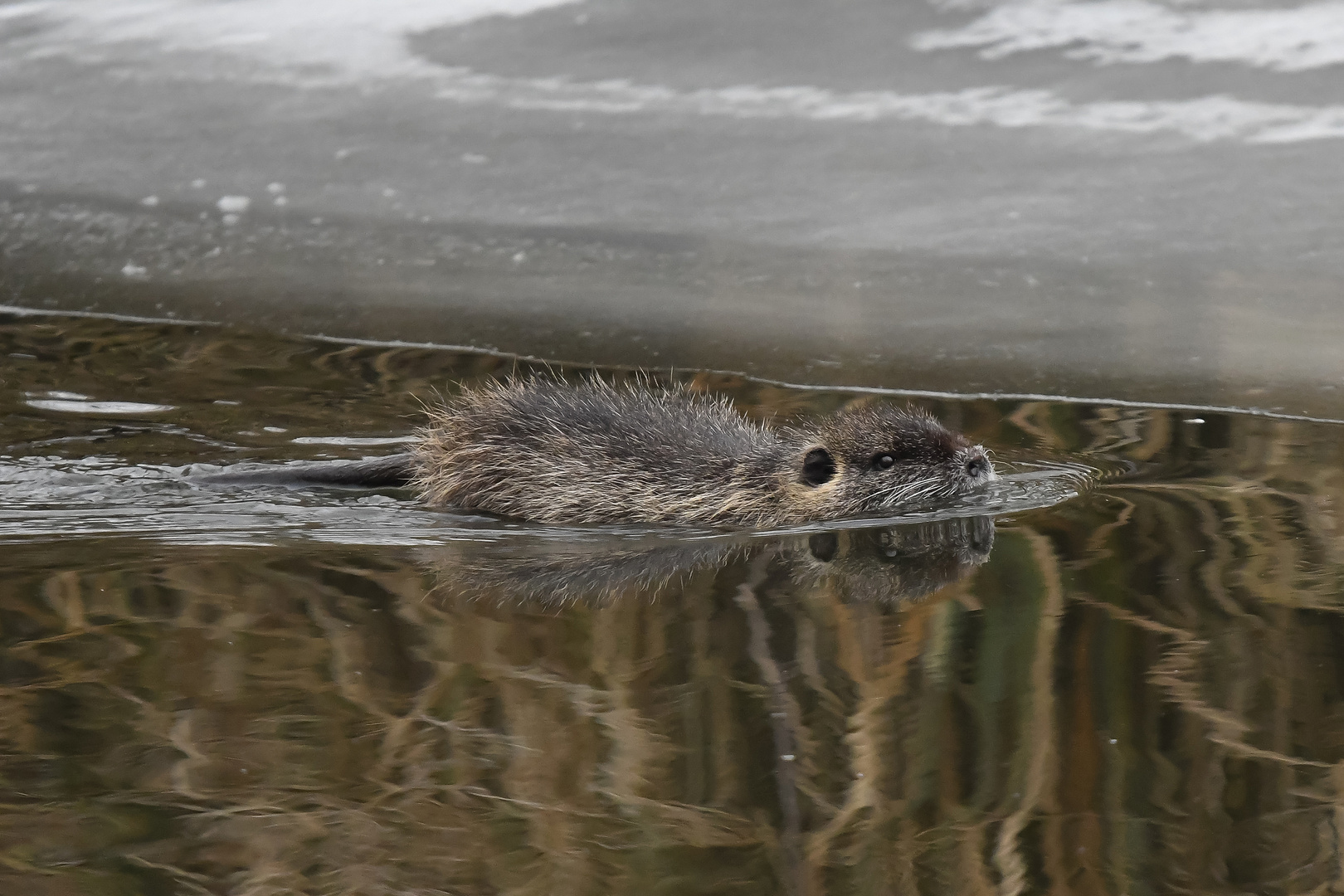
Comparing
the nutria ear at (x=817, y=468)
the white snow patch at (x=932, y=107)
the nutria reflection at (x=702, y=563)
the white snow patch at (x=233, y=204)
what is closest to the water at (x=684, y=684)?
the nutria reflection at (x=702, y=563)

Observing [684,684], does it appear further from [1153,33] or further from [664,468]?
[1153,33]

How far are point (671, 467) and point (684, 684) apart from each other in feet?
5.30

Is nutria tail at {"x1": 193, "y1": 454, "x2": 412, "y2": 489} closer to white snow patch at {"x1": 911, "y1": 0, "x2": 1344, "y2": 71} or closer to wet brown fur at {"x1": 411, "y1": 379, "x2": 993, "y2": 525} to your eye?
wet brown fur at {"x1": 411, "y1": 379, "x2": 993, "y2": 525}

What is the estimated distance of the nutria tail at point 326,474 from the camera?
4.86 metres

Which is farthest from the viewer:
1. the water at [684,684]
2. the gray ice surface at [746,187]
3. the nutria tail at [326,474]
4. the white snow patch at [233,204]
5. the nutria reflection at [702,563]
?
the white snow patch at [233,204]

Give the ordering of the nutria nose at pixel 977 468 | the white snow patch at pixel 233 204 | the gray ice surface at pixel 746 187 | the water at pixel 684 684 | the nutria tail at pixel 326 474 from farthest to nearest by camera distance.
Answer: the white snow patch at pixel 233 204 → the gray ice surface at pixel 746 187 → the nutria tail at pixel 326 474 → the nutria nose at pixel 977 468 → the water at pixel 684 684

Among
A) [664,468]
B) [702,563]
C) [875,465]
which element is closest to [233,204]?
[664,468]

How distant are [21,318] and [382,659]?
3.82 metres

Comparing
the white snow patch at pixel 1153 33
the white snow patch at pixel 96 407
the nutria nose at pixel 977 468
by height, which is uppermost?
the white snow patch at pixel 1153 33

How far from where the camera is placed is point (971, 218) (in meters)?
6.56

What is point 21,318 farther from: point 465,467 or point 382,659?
point 382,659

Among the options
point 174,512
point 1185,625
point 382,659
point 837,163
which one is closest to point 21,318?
point 174,512

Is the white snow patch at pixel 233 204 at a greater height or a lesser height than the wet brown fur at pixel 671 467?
greater

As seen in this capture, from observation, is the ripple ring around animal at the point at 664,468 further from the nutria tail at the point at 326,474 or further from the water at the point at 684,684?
the water at the point at 684,684
